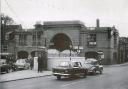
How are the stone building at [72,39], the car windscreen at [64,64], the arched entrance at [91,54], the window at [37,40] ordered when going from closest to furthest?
the car windscreen at [64,64], the stone building at [72,39], the arched entrance at [91,54], the window at [37,40]

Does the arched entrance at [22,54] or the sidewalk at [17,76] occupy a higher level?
the arched entrance at [22,54]

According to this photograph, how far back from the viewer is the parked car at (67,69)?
2367cm

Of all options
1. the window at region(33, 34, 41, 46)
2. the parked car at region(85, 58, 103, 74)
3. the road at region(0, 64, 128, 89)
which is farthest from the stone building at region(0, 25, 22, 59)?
the road at region(0, 64, 128, 89)

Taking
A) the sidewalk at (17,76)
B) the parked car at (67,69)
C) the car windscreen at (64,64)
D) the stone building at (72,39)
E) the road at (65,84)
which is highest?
the stone building at (72,39)

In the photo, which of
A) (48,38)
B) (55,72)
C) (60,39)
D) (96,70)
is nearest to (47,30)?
(48,38)

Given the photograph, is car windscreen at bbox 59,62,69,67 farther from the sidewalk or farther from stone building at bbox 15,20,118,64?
stone building at bbox 15,20,118,64

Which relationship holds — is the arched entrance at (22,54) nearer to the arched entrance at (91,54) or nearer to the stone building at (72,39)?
the stone building at (72,39)

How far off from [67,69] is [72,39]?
101 feet

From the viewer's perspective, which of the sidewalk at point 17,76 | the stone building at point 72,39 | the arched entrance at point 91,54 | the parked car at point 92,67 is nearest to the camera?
the sidewalk at point 17,76

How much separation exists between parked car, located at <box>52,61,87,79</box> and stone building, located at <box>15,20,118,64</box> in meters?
17.1

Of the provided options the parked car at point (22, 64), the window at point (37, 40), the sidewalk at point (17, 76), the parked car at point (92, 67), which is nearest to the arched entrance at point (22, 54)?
the window at point (37, 40)

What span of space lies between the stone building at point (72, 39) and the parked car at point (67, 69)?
17116 mm

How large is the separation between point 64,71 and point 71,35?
31.4 m

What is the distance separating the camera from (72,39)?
54.4m
